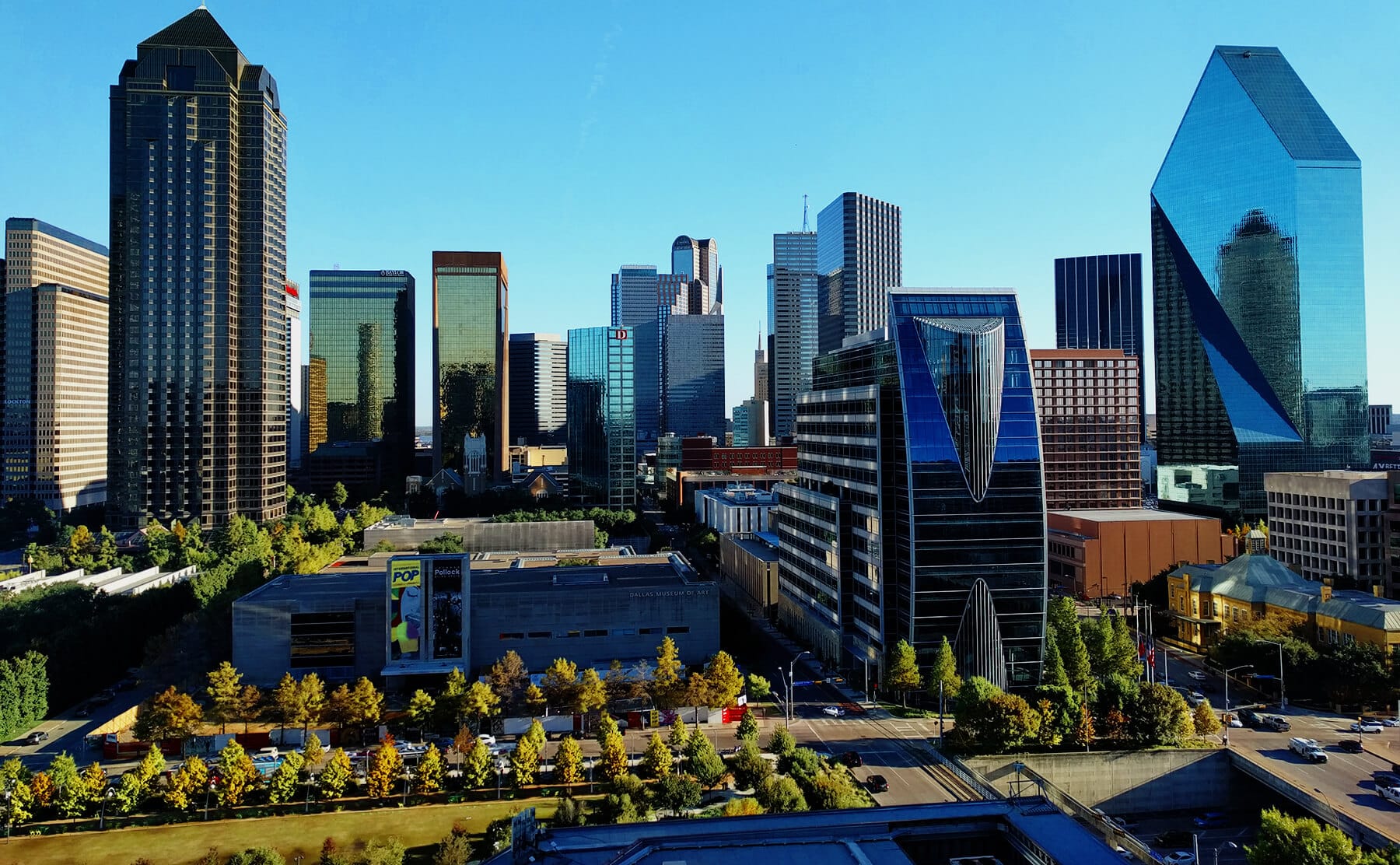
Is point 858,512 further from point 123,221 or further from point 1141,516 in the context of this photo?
point 123,221

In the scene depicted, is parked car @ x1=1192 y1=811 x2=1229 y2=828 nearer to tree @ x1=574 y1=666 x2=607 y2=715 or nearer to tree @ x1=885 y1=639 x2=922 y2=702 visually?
tree @ x1=885 y1=639 x2=922 y2=702

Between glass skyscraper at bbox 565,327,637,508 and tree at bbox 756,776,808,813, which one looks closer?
tree at bbox 756,776,808,813

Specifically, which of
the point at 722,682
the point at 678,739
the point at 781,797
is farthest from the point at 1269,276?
the point at 781,797

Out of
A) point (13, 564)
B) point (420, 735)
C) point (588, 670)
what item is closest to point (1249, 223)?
point (588, 670)

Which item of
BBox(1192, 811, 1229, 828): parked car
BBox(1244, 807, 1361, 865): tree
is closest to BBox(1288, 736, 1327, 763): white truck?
BBox(1192, 811, 1229, 828): parked car

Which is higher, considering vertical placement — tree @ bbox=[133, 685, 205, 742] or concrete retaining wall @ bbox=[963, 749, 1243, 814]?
tree @ bbox=[133, 685, 205, 742]
